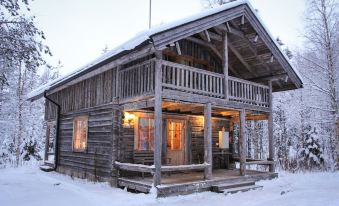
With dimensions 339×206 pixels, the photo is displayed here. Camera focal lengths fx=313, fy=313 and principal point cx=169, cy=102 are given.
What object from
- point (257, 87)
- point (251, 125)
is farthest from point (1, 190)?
point (251, 125)

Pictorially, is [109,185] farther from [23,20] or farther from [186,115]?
[23,20]

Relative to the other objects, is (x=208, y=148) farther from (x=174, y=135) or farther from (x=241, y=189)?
(x=174, y=135)

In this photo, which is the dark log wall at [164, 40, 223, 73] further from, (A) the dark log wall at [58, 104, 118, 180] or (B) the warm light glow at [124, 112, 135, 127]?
(A) the dark log wall at [58, 104, 118, 180]

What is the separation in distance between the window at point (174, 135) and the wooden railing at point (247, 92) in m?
2.98

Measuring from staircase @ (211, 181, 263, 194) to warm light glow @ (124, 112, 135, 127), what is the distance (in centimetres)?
415

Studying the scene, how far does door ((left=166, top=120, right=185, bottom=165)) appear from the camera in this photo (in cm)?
1424

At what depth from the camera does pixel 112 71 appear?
1315 cm

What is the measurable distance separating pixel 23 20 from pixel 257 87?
1030cm

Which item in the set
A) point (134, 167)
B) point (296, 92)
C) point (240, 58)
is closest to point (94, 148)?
point (134, 167)

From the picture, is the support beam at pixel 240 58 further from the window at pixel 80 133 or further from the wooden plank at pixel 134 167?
the window at pixel 80 133

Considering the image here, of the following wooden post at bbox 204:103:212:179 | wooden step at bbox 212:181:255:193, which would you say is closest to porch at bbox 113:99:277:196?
wooden post at bbox 204:103:212:179

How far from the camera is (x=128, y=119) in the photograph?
41.8ft

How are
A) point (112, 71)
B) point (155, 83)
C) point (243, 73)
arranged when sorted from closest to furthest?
1. point (155, 83)
2. point (112, 71)
3. point (243, 73)

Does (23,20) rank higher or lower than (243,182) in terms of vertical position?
higher
